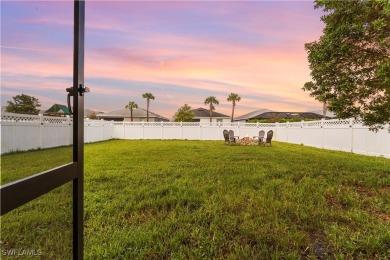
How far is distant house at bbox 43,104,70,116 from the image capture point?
1674mm

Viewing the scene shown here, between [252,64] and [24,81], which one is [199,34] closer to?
[252,64]

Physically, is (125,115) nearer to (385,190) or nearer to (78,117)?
(385,190)

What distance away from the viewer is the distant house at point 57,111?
167 centimetres

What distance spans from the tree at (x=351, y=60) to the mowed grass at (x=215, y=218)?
1.70 m

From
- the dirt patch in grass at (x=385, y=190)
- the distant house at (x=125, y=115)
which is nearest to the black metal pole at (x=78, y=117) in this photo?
the dirt patch in grass at (x=385, y=190)

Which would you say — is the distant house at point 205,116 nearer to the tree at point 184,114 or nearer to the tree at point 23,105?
the tree at point 184,114

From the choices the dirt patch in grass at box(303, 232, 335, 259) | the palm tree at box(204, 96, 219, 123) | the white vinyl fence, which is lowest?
the dirt patch in grass at box(303, 232, 335, 259)

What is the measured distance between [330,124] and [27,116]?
1517 centimetres

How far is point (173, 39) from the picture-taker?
9672 millimetres

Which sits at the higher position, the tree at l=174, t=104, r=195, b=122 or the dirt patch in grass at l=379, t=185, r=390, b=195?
the tree at l=174, t=104, r=195, b=122

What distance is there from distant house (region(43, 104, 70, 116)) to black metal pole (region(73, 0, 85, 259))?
13 centimetres

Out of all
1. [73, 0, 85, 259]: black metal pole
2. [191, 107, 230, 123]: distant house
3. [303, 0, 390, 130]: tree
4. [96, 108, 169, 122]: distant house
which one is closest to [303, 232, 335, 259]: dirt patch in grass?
[73, 0, 85, 259]: black metal pole

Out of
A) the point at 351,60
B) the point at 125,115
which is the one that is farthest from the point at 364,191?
the point at 125,115

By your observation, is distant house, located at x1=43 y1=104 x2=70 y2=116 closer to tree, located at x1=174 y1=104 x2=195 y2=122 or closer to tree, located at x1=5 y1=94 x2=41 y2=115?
tree, located at x1=5 y1=94 x2=41 y2=115
